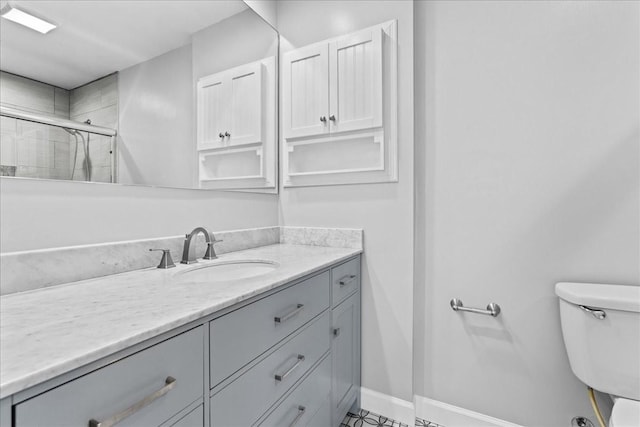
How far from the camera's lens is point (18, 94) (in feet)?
2.70

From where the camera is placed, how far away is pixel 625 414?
916 millimetres

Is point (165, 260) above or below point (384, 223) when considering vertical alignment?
below

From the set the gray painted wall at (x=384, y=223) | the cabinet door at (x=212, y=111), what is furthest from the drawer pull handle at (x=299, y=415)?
the cabinet door at (x=212, y=111)

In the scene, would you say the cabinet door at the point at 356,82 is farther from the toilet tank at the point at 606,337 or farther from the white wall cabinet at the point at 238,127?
the toilet tank at the point at 606,337

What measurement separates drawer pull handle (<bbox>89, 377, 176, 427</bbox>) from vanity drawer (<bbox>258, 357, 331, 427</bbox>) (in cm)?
38

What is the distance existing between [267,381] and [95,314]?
19.2 inches

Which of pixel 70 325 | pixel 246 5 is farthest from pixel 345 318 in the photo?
pixel 246 5

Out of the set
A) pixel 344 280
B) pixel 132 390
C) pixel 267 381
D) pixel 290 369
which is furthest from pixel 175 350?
pixel 344 280

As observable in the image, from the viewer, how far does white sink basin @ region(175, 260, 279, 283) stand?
116 cm

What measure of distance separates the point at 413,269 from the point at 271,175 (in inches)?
39.2

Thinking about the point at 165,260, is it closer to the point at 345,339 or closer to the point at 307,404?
the point at 307,404

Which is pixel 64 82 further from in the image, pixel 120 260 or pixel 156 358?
pixel 156 358

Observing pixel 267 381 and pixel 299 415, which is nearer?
pixel 267 381

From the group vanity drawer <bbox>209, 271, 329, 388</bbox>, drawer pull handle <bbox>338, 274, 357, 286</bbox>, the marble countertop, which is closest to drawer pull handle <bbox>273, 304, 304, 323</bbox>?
vanity drawer <bbox>209, 271, 329, 388</bbox>
